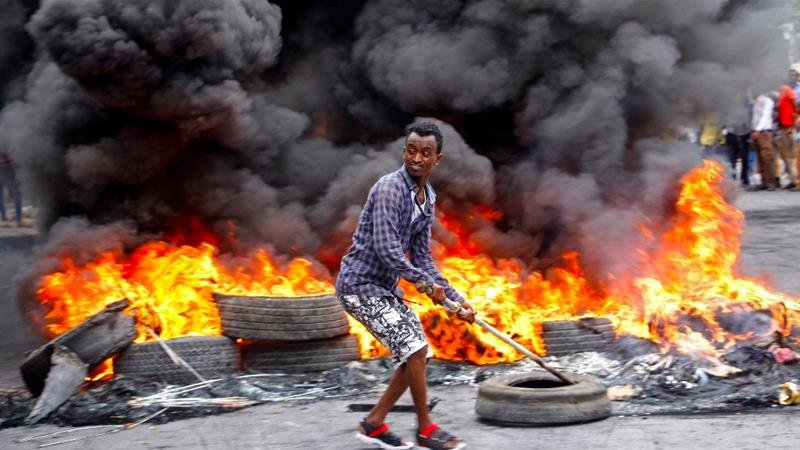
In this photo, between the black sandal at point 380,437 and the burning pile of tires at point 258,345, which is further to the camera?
the burning pile of tires at point 258,345

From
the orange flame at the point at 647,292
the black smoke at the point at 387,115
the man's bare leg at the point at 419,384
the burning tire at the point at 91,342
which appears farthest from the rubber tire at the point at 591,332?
the burning tire at the point at 91,342

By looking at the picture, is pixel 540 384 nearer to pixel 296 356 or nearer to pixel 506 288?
pixel 296 356

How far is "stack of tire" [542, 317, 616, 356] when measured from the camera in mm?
8680

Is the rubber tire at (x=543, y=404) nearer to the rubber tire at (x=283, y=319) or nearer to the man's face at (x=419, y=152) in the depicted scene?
the man's face at (x=419, y=152)

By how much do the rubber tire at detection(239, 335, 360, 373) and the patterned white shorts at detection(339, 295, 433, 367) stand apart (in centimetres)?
254

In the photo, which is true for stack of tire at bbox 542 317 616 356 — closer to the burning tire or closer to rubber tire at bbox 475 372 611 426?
rubber tire at bbox 475 372 611 426

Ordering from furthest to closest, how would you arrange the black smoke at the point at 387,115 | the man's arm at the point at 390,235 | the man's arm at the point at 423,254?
1. the black smoke at the point at 387,115
2. the man's arm at the point at 423,254
3. the man's arm at the point at 390,235

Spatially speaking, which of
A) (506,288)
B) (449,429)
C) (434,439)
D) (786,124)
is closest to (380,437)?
(434,439)

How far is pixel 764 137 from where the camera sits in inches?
885

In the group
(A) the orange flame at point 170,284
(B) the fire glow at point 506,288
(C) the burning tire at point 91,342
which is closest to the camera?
(C) the burning tire at point 91,342

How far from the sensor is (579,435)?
633 cm

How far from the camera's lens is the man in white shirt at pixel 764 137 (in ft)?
73.3

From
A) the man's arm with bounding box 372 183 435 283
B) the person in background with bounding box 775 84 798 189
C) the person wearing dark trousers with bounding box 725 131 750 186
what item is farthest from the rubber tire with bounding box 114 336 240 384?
the person wearing dark trousers with bounding box 725 131 750 186

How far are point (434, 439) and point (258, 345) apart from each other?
9.65 ft
